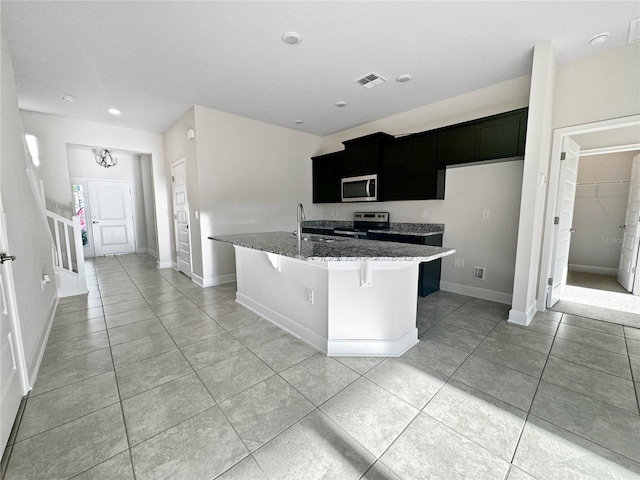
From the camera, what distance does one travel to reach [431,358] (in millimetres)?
2109

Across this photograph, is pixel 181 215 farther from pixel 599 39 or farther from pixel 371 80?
pixel 599 39

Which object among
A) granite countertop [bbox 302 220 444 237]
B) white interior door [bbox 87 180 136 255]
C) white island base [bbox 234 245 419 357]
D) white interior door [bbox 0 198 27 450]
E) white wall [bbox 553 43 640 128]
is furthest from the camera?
white interior door [bbox 87 180 136 255]

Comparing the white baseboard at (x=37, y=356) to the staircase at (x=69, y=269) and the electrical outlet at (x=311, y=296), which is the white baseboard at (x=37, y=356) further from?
the electrical outlet at (x=311, y=296)

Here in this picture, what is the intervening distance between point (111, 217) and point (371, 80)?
24.6ft

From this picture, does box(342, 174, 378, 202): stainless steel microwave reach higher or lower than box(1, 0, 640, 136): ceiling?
lower

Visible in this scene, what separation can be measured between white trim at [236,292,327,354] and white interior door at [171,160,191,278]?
6.51ft

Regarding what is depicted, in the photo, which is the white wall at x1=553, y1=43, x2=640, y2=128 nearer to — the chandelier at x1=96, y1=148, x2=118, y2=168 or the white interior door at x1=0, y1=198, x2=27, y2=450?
the white interior door at x1=0, y1=198, x2=27, y2=450

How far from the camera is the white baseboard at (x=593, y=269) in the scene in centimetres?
462

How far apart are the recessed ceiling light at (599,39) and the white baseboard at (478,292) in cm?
264

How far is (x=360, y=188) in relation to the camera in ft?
14.4

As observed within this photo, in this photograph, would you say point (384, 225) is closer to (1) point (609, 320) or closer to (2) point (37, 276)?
(1) point (609, 320)

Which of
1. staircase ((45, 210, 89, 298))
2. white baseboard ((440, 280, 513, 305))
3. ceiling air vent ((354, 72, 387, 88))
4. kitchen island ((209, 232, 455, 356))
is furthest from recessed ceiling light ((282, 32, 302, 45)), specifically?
staircase ((45, 210, 89, 298))

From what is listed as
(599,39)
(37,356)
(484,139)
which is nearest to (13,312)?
(37,356)

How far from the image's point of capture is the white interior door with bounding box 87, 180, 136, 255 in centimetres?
675
